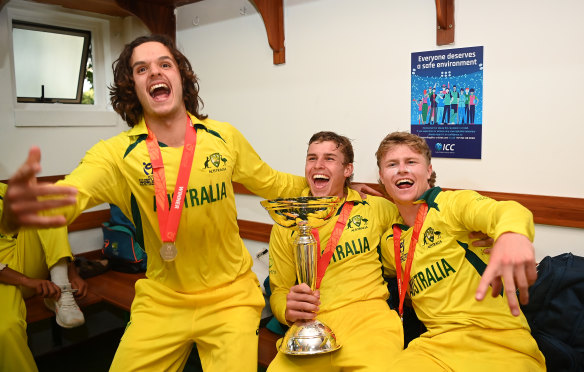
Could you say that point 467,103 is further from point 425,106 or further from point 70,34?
point 70,34

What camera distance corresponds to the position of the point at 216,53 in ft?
12.5

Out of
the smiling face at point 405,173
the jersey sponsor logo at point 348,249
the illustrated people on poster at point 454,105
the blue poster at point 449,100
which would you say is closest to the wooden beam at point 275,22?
the blue poster at point 449,100

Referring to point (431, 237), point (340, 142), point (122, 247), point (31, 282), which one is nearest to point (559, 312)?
point (431, 237)

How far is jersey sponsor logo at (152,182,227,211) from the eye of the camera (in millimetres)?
2143

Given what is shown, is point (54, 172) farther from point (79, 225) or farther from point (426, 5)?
point (426, 5)

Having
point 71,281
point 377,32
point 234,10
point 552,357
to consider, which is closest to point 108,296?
point 71,281

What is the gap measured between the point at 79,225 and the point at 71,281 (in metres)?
0.79

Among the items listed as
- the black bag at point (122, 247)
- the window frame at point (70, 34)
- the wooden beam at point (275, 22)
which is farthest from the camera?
the window frame at point (70, 34)

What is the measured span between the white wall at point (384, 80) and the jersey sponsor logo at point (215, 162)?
1090 mm

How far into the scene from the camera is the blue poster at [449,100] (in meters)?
2.56

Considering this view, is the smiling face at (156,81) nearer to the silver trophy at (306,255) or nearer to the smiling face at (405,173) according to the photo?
the silver trophy at (306,255)

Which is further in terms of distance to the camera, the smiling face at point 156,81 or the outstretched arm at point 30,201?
the smiling face at point 156,81

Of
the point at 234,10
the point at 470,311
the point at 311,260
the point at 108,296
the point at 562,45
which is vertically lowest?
the point at 108,296

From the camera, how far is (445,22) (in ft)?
8.45
